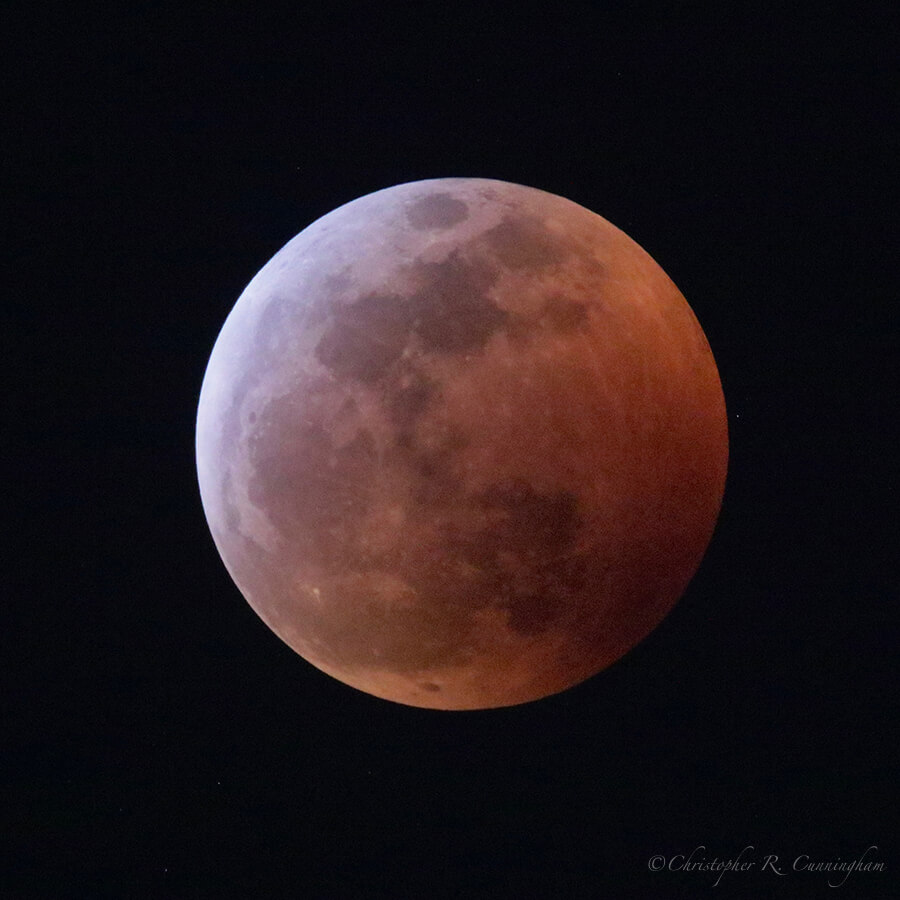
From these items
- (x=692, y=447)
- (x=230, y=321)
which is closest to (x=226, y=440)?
(x=230, y=321)

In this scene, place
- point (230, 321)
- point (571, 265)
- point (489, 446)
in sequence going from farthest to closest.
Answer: point (230, 321) < point (571, 265) < point (489, 446)

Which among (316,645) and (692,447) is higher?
(692,447)

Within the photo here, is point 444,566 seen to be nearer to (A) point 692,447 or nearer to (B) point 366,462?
(B) point 366,462

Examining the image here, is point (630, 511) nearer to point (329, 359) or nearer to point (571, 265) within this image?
point (571, 265)

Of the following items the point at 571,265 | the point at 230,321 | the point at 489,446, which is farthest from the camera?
the point at 230,321

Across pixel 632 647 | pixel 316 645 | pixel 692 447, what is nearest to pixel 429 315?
pixel 692 447

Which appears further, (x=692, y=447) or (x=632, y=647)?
(x=632, y=647)

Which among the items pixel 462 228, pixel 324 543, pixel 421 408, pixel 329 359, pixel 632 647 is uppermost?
pixel 462 228
